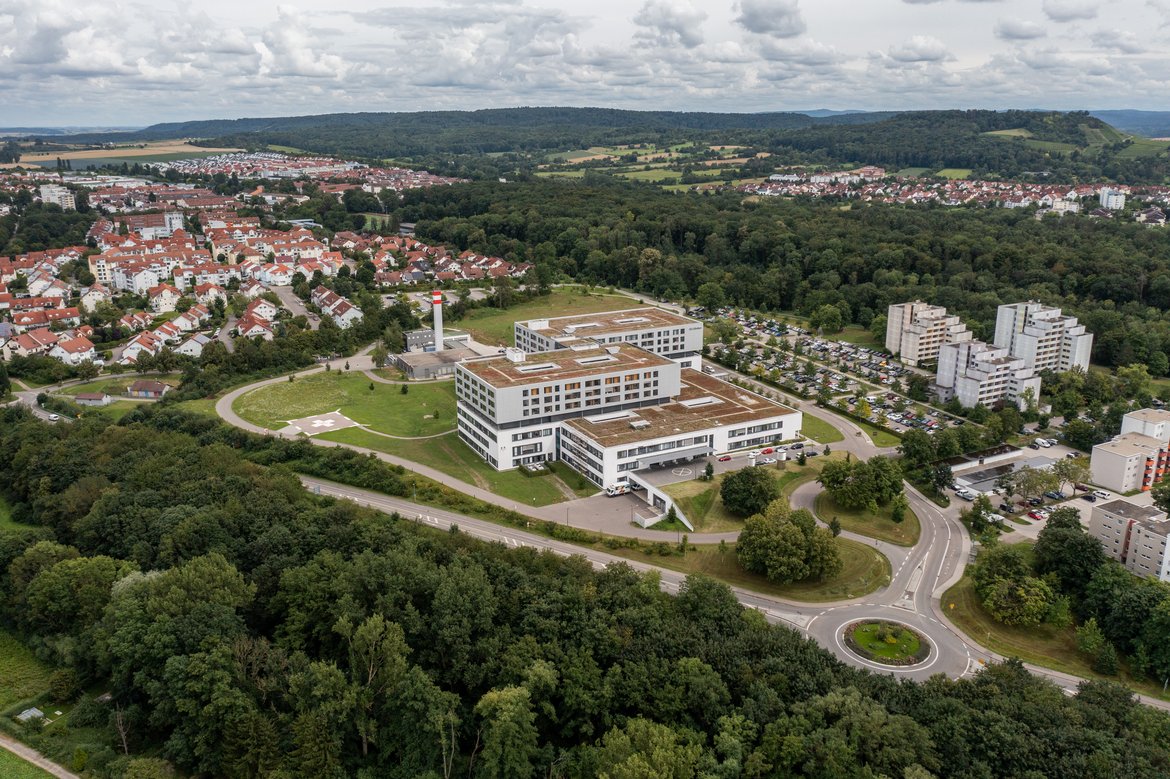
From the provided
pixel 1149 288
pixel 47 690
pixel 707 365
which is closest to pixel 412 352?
pixel 707 365

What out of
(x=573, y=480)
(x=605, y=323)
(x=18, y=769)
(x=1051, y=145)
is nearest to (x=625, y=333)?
(x=605, y=323)

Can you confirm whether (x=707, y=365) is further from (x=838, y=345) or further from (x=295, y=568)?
(x=295, y=568)

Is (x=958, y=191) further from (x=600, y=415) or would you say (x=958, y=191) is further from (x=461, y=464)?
(x=461, y=464)

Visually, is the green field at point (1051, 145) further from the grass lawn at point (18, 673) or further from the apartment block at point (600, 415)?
the grass lawn at point (18, 673)

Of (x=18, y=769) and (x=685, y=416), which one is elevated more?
(x=685, y=416)

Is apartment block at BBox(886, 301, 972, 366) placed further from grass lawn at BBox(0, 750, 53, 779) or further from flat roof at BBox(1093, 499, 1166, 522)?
grass lawn at BBox(0, 750, 53, 779)

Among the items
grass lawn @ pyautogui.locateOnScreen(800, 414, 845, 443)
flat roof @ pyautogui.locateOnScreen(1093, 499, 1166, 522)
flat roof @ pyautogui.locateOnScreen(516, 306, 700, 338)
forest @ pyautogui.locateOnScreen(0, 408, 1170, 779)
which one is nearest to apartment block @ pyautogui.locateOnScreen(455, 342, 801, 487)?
grass lawn @ pyautogui.locateOnScreen(800, 414, 845, 443)
